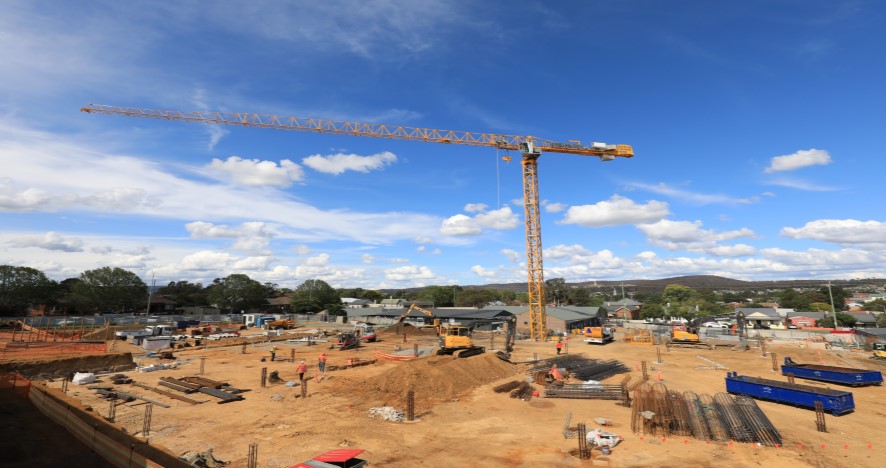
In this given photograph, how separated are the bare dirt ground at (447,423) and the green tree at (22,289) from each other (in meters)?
77.3

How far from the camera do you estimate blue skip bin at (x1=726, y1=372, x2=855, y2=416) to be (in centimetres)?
1975

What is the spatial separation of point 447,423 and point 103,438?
40.8ft

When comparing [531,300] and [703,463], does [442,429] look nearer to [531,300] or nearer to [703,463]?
[703,463]

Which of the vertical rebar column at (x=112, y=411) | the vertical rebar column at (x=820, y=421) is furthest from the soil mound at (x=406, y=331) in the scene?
the vertical rebar column at (x=820, y=421)

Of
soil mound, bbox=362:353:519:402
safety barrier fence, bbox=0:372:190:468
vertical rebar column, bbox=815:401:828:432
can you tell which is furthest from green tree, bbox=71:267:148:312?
vertical rebar column, bbox=815:401:828:432

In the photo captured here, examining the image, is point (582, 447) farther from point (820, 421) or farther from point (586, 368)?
point (586, 368)

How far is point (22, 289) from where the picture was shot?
79.2 metres

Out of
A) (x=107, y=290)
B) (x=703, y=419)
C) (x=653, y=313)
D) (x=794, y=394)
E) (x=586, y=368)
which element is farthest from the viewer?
(x=653, y=313)

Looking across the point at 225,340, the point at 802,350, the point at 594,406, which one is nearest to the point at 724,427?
the point at 594,406

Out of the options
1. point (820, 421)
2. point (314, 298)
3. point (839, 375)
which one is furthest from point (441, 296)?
point (820, 421)

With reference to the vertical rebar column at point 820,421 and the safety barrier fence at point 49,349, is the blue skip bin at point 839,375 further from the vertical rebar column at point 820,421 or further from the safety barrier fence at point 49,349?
the safety barrier fence at point 49,349

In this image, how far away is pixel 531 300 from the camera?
206 feet

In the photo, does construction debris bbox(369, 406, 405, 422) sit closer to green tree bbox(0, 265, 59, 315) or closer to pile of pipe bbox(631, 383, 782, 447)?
pile of pipe bbox(631, 383, 782, 447)

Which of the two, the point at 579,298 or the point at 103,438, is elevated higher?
the point at 579,298
